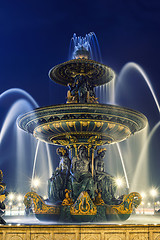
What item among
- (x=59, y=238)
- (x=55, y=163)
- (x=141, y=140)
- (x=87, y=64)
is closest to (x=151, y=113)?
(x=141, y=140)

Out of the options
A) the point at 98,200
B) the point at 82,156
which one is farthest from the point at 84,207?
the point at 82,156

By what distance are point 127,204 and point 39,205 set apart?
3007 mm

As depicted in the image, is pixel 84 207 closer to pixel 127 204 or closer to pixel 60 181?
pixel 127 204

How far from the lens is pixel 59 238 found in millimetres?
7059

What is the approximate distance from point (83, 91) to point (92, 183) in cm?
395

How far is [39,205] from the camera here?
10.3 meters

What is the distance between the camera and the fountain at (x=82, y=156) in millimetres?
10180

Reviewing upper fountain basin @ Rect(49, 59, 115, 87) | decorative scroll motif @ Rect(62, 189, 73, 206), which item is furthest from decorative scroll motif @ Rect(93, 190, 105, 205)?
upper fountain basin @ Rect(49, 59, 115, 87)

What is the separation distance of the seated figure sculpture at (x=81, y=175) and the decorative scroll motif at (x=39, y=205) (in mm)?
860

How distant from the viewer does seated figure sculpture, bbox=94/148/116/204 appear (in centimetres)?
1111

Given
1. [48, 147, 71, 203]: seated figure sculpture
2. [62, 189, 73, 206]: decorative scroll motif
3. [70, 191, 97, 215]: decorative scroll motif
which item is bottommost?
[70, 191, 97, 215]: decorative scroll motif

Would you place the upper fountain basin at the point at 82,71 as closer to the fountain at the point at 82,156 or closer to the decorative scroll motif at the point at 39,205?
the fountain at the point at 82,156

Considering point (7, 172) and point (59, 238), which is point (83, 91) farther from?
point (7, 172)

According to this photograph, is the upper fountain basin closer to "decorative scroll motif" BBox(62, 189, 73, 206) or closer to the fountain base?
"decorative scroll motif" BBox(62, 189, 73, 206)
